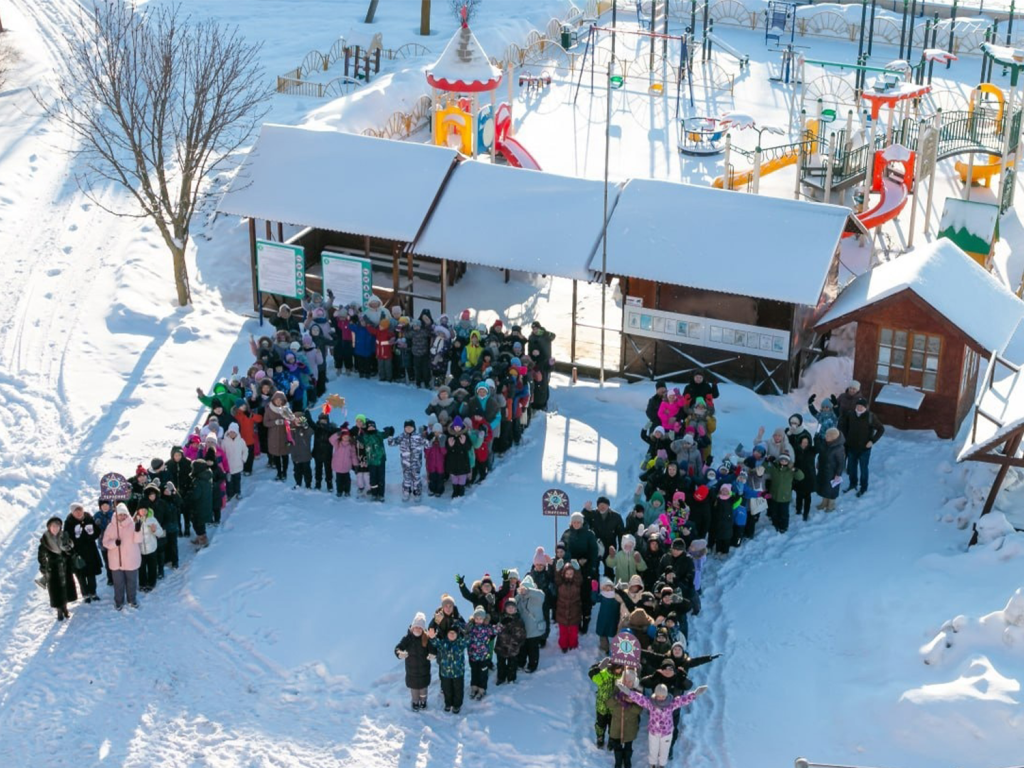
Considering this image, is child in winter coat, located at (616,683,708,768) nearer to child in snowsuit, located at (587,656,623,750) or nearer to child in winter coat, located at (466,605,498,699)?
child in snowsuit, located at (587,656,623,750)

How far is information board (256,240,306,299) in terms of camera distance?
22984 mm

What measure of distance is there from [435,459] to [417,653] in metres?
4.12

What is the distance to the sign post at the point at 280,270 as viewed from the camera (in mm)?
22984

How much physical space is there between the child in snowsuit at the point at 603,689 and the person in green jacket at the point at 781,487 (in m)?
4.34

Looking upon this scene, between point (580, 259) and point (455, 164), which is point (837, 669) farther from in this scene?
point (455, 164)

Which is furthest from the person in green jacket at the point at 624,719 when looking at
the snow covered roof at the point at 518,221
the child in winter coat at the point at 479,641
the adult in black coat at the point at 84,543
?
the snow covered roof at the point at 518,221

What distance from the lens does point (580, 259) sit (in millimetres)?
21578

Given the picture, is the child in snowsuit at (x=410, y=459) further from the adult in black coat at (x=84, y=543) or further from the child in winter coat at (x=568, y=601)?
the adult in black coat at (x=84, y=543)

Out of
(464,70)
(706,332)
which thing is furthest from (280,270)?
(706,332)

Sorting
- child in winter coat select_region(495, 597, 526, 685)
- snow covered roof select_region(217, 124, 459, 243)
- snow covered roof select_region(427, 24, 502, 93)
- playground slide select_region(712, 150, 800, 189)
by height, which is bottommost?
child in winter coat select_region(495, 597, 526, 685)

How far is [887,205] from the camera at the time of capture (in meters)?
26.3

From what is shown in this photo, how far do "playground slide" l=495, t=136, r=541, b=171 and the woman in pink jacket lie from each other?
1326 centimetres

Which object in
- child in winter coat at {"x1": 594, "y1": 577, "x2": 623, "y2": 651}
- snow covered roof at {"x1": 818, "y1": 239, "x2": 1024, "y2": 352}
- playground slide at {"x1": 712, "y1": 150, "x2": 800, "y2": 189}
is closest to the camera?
child in winter coat at {"x1": 594, "y1": 577, "x2": 623, "y2": 651}

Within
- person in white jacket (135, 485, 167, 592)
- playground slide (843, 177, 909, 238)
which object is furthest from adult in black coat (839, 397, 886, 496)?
playground slide (843, 177, 909, 238)
